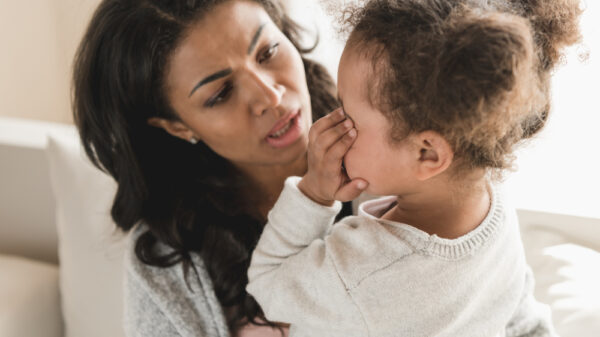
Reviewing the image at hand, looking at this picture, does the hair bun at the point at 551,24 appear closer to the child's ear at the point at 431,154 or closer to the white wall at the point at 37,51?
the child's ear at the point at 431,154

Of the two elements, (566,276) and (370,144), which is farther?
(566,276)

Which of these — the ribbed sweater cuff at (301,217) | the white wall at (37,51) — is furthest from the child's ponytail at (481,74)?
the white wall at (37,51)

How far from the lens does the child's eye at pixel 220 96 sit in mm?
957

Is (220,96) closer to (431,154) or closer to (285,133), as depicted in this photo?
(285,133)

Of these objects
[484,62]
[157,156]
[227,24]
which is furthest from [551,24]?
[157,156]

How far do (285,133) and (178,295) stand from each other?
0.40m

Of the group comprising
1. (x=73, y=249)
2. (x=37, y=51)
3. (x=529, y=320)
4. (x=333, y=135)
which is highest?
(x=333, y=135)

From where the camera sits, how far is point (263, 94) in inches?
37.2

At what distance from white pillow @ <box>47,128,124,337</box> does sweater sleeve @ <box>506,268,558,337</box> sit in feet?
3.07

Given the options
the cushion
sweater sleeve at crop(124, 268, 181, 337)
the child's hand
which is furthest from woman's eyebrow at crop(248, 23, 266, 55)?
the cushion

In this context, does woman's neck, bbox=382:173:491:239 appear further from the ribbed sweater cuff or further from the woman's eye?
the woman's eye

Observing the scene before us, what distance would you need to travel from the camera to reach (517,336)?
38.8 inches

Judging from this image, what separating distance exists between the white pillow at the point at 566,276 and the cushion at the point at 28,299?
4.23ft

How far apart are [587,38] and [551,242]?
443 mm
